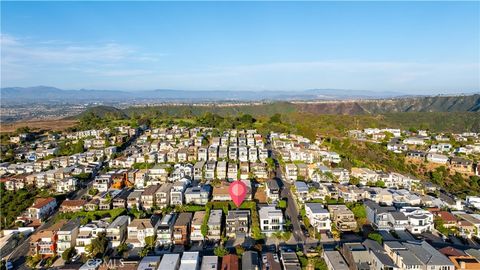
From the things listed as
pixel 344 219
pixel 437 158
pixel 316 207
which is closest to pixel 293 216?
pixel 316 207

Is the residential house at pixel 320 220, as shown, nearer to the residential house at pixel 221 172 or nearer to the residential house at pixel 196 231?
the residential house at pixel 196 231

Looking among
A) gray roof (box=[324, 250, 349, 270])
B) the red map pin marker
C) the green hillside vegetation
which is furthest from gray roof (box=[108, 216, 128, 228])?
the green hillside vegetation

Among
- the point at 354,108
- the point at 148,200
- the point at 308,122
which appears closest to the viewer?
the point at 148,200

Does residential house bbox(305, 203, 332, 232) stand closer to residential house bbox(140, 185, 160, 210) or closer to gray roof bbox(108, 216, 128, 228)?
residential house bbox(140, 185, 160, 210)

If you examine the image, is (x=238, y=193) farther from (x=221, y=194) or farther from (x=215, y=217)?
(x=221, y=194)

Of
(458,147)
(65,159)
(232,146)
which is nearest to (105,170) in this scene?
(65,159)

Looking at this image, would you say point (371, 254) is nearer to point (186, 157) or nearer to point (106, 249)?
point (106, 249)

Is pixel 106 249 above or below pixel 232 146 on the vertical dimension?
below

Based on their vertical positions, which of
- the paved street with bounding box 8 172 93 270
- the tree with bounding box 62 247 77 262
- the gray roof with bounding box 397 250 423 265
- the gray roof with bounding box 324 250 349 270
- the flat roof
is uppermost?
the gray roof with bounding box 397 250 423 265
